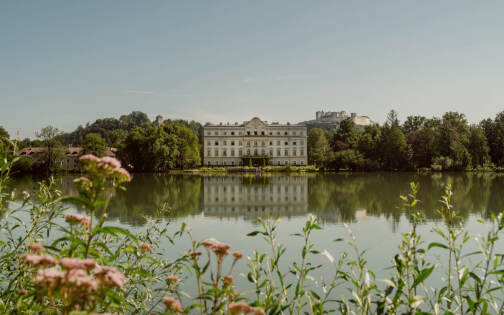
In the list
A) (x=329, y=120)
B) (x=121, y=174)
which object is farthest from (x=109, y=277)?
(x=329, y=120)

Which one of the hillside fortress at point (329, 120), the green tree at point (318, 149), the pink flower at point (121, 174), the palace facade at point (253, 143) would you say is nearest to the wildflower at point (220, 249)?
the pink flower at point (121, 174)

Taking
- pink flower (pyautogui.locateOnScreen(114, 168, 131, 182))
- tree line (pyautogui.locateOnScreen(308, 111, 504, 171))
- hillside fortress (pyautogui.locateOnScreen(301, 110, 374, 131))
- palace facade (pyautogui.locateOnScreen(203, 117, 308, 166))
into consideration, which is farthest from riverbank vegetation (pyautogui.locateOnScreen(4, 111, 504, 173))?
hillside fortress (pyautogui.locateOnScreen(301, 110, 374, 131))

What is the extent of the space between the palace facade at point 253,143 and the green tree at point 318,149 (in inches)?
111

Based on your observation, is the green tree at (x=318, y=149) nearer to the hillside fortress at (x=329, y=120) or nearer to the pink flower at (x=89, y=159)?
the pink flower at (x=89, y=159)

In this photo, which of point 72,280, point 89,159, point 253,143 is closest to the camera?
point 72,280

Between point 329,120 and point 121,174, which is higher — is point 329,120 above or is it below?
above

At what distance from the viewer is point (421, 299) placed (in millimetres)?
1395

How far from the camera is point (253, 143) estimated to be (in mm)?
61188

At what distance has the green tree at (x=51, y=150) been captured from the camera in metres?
42.2

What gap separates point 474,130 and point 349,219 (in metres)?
45.0

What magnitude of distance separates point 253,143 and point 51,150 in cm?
3051

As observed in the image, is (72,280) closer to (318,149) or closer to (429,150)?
(429,150)

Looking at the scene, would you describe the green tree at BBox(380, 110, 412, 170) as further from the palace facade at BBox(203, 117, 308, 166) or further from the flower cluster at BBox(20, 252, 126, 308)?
the flower cluster at BBox(20, 252, 126, 308)

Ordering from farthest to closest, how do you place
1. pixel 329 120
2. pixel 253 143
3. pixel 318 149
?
1. pixel 329 120
2. pixel 253 143
3. pixel 318 149
